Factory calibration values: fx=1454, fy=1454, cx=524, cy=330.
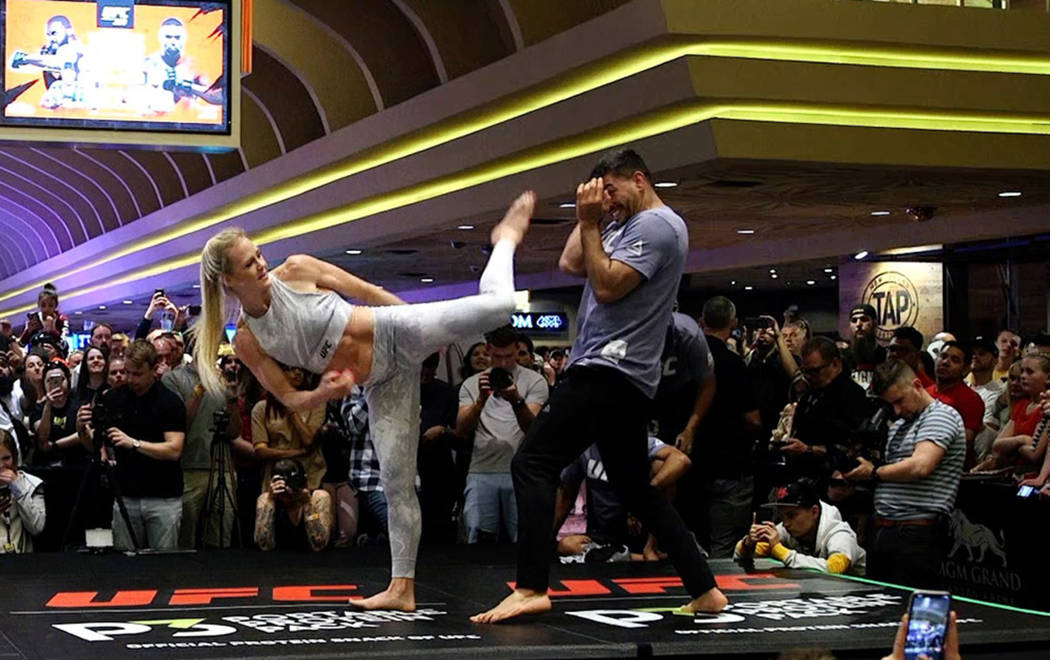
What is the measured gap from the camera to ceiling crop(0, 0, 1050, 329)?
979 cm

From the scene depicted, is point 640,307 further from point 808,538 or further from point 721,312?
point 721,312

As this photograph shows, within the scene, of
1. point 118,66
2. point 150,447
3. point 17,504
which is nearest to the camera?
point 150,447

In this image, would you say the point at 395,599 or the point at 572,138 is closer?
the point at 395,599

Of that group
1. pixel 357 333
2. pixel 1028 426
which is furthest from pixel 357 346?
pixel 1028 426

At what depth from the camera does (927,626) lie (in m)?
2.95

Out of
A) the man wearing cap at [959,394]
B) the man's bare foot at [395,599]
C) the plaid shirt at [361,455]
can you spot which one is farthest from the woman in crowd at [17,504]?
the man wearing cap at [959,394]

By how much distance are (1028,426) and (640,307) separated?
3.54m

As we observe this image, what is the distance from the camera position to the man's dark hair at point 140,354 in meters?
7.21

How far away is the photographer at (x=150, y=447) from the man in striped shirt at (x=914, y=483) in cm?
331

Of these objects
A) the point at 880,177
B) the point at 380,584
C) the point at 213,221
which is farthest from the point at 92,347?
the point at 213,221

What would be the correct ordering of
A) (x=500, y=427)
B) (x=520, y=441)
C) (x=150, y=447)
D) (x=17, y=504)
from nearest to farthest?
(x=150, y=447), (x=17, y=504), (x=520, y=441), (x=500, y=427)

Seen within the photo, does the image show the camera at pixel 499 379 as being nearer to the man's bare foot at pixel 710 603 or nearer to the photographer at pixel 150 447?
the photographer at pixel 150 447

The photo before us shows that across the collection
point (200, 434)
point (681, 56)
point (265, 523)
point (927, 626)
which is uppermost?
point (681, 56)

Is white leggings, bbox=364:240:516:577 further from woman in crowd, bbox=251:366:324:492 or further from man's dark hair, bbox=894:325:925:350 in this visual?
man's dark hair, bbox=894:325:925:350
